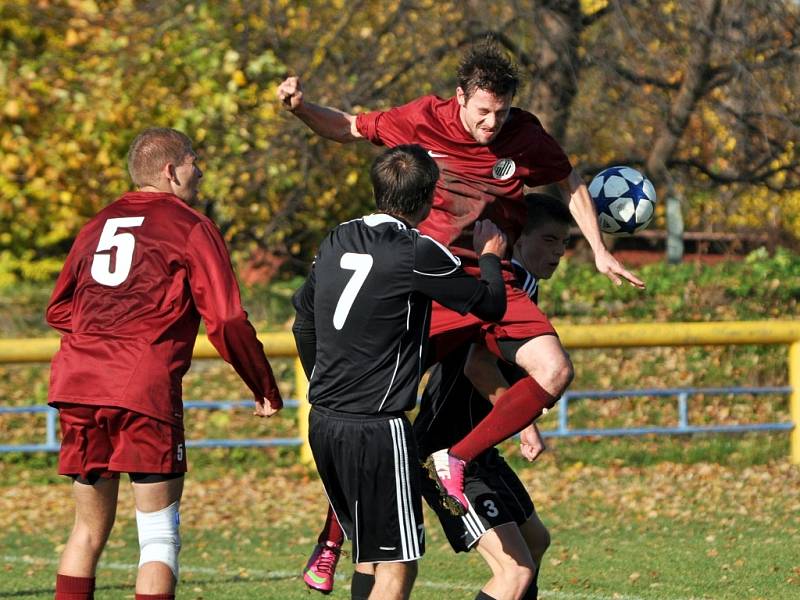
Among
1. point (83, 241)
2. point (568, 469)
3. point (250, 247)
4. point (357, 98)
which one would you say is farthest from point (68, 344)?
point (250, 247)

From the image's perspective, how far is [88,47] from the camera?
16859 millimetres

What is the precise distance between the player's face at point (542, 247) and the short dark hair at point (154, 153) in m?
1.75

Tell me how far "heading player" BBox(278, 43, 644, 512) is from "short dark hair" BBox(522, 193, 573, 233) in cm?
10

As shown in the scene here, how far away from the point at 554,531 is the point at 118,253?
5043 mm

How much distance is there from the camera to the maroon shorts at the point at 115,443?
5297 millimetres

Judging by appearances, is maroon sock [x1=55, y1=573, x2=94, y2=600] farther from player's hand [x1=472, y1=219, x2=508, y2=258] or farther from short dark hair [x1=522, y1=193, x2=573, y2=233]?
short dark hair [x1=522, y1=193, x2=573, y2=233]

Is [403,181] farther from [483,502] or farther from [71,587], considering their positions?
[71,587]

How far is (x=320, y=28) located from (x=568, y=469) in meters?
5.72

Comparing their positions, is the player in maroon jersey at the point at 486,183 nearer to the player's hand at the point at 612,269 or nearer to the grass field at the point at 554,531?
the player's hand at the point at 612,269

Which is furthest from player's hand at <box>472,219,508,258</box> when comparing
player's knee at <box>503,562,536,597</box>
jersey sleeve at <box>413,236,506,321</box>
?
player's knee at <box>503,562,536,597</box>

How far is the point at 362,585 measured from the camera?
577 centimetres

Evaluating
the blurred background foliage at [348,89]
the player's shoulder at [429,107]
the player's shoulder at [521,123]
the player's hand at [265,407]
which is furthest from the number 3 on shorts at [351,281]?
the blurred background foliage at [348,89]

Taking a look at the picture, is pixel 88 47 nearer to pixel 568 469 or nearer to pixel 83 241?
pixel 568 469

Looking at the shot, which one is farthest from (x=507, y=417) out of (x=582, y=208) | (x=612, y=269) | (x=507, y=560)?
(x=582, y=208)
